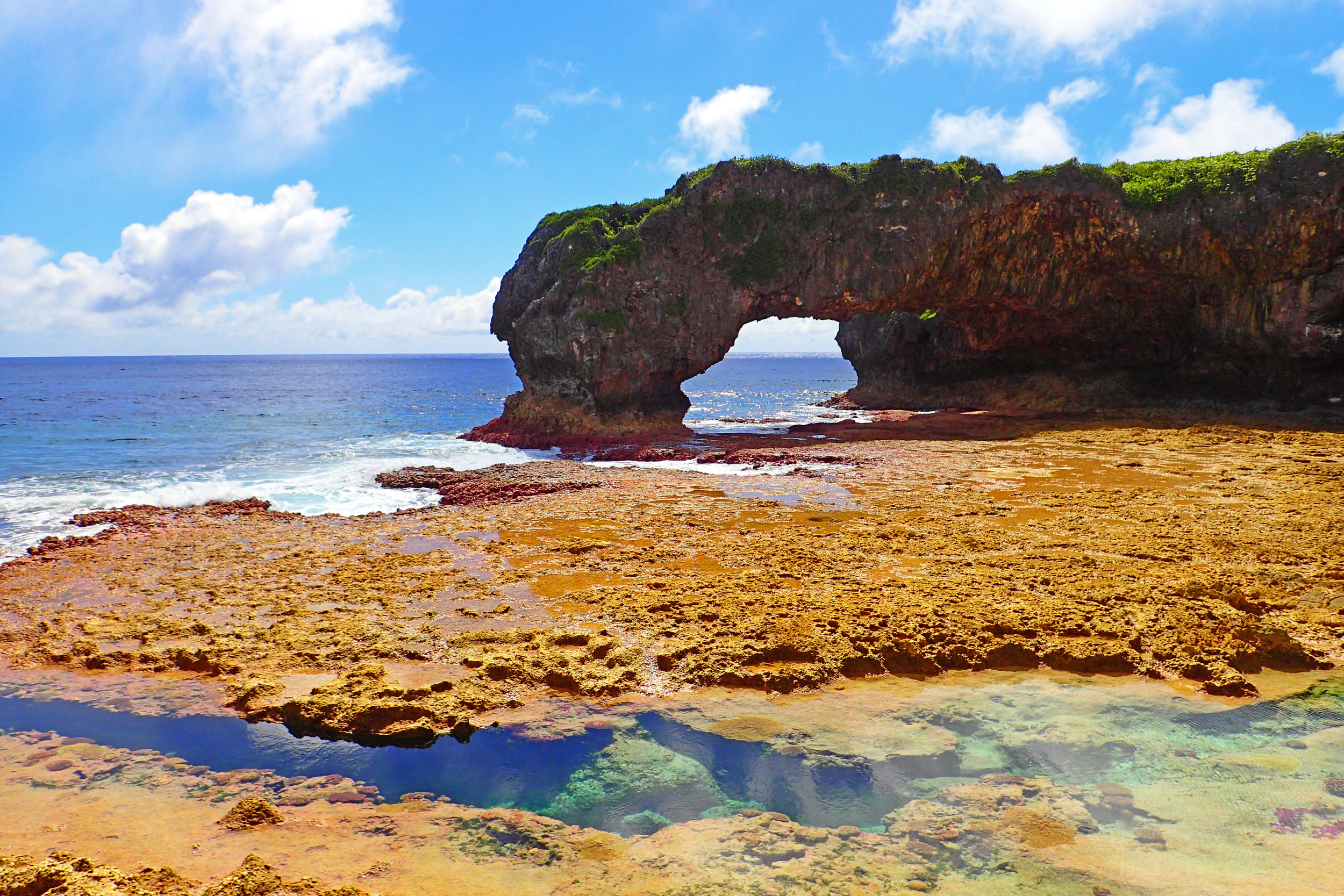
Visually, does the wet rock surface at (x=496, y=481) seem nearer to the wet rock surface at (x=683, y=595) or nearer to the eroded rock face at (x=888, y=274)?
the wet rock surface at (x=683, y=595)

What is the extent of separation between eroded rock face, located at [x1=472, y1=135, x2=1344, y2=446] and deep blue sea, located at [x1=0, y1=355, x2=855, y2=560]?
4792 mm

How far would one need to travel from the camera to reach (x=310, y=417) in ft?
140

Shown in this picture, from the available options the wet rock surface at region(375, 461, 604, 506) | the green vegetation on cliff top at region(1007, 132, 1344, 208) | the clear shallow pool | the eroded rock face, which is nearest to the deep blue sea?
the wet rock surface at region(375, 461, 604, 506)

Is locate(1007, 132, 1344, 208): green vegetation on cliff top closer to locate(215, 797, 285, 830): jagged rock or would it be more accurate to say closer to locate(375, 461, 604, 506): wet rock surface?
locate(375, 461, 604, 506): wet rock surface

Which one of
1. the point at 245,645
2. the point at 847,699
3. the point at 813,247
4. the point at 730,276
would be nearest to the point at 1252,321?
the point at 813,247

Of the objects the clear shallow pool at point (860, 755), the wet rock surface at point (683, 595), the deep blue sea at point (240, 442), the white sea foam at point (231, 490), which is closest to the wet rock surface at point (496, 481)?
the white sea foam at point (231, 490)

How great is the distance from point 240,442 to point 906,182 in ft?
97.2

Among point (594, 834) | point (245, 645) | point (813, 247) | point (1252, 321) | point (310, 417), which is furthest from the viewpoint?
point (310, 417)

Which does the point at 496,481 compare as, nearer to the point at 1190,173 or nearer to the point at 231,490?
the point at 231,490

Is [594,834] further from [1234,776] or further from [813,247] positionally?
[813,247]

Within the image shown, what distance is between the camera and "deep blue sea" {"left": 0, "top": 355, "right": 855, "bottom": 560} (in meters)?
17.1

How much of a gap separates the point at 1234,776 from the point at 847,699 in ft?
8.94

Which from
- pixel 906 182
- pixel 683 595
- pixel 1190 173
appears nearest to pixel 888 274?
pixel 906 182

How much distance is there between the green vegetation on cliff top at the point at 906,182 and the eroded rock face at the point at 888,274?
7 cm
